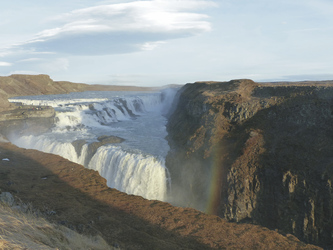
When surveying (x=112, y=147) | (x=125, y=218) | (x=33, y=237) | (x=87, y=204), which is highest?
(x=33, y=237)

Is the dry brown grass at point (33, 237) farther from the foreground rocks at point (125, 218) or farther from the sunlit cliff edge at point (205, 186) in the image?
the sunlit cliff edge at point (205, 186)

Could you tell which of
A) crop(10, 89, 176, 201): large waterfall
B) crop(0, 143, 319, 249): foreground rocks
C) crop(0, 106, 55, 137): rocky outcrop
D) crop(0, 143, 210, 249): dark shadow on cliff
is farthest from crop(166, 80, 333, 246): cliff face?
crop(0, 106, 55, 137): rocky outcrop

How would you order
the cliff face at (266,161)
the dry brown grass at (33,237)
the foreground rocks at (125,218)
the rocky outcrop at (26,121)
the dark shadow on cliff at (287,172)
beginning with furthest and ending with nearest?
the rocky outcrop at (26,121), the cliff face at (266,161), the dark shadow on cliff at (287,172), the foreground rocks at (125,218), the dry brown grass at (33,237)

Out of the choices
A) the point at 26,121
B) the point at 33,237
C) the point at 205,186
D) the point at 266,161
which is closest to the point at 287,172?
the point at 266,161

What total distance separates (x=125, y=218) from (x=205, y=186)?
424 inches

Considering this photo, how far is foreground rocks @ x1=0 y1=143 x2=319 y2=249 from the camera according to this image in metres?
11.2

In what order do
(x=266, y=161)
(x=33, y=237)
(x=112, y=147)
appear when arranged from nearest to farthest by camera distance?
(x=33, y=237) < (x=266, y=161) < (x=112, y=147)

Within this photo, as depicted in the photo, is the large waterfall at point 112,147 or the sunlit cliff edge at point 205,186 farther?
the large waterfall at point 112,147

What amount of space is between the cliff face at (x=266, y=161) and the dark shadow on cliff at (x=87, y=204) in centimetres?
832

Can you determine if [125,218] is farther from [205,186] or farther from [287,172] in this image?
[287,172]

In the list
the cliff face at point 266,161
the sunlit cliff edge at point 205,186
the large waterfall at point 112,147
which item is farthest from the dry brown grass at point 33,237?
the large waterfall at point 112,147

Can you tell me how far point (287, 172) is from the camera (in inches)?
772

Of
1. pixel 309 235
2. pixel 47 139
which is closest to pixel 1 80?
pixel 47 139

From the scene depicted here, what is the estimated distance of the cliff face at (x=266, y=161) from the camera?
18.4 m
